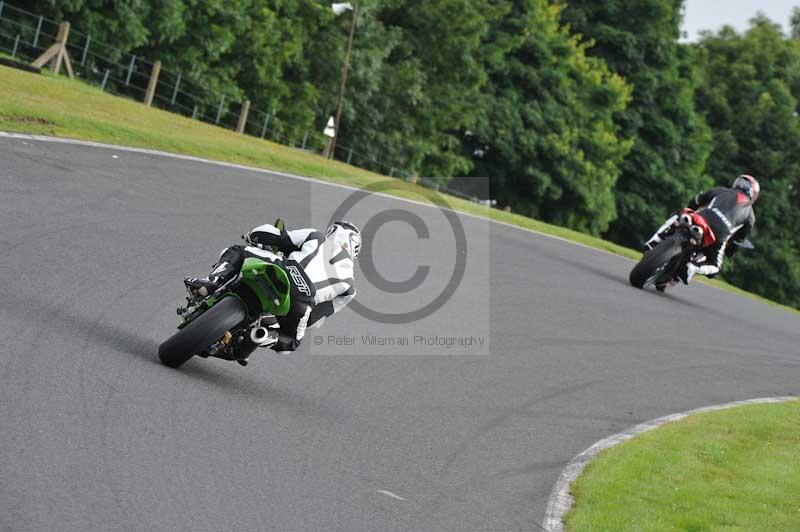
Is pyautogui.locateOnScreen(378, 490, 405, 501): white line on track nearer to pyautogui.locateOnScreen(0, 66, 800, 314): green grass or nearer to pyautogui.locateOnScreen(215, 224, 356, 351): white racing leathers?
pyautogui.locateOnScreen(215, 224, 356, 351): white racing leathers

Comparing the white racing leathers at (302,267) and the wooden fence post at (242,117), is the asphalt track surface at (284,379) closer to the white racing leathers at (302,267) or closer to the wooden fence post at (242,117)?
the white racing leathers at (302,267)

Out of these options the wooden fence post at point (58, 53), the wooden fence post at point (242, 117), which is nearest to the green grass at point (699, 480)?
the wooden fence post at point (58, 53)

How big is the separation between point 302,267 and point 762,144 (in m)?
60.4

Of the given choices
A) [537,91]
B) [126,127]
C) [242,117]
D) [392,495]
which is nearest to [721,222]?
[126,127]

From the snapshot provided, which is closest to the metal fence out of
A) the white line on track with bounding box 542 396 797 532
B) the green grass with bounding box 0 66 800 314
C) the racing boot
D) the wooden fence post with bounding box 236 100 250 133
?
the wooden fence post with bounding box 236 100 250 133

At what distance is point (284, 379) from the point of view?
10.7 metres

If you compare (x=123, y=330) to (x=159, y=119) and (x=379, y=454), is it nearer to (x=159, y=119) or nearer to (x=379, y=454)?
(x=379, y=454)

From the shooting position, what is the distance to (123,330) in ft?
32.9

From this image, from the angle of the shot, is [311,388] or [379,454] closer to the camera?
[379,454]

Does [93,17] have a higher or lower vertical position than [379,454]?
higher

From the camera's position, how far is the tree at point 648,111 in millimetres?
59594

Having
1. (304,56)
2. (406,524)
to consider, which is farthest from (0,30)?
(406,524)

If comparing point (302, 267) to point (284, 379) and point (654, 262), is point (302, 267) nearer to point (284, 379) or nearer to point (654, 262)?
point (284, 379)

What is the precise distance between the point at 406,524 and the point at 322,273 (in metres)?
2.50
